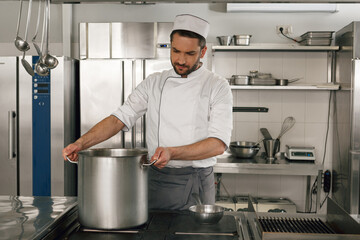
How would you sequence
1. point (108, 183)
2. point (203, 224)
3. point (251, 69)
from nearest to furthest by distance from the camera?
point (108, 183) < point (203, 224) < point (251, 69)

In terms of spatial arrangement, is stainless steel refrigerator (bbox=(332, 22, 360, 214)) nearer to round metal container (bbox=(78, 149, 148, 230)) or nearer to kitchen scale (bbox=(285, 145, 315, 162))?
kitchen scale (bbox=(285, 145, 315, 162))

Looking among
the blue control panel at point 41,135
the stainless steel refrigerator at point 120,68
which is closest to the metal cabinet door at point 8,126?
the blue control panel at point 41,135

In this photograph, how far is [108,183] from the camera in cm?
128

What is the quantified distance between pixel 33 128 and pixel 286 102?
2.64m

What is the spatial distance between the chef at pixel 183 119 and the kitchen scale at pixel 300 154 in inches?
80.2

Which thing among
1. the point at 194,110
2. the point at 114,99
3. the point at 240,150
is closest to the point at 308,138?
the point at 240,150

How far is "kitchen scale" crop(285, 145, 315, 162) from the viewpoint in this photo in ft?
Result: 13.0

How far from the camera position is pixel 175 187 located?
194 cm

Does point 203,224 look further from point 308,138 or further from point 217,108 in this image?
point 308,138

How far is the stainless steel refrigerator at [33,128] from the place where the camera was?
151 inches

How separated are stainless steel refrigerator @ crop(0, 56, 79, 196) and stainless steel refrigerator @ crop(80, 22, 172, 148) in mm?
213

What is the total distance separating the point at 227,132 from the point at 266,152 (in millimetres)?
2211

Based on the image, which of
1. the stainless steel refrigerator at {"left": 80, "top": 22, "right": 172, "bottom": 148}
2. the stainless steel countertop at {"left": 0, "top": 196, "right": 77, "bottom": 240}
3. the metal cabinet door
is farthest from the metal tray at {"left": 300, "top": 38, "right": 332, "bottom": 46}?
the stainless steel countertop at {"left": 0, "top": 196, "right": 77, "bottom": 240}

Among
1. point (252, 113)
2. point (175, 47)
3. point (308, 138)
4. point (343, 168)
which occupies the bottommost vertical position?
point (343, 168)
